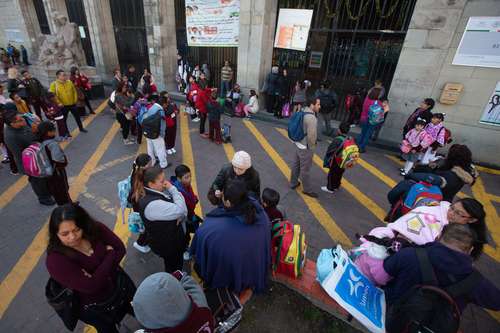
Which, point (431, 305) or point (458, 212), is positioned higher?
point (458, 212)

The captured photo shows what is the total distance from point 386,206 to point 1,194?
7.34 m

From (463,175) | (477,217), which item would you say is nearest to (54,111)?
(477,217)

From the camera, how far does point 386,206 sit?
490cm

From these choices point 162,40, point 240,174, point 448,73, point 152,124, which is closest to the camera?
point 240,174

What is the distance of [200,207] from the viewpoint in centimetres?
452

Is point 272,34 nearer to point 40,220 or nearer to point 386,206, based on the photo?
point 386,206

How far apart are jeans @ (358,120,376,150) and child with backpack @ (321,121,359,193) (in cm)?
253

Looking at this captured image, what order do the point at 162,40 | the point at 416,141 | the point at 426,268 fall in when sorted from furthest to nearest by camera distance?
1. the point at 162,40
2. the point at 416,141
3. the point at 426,268

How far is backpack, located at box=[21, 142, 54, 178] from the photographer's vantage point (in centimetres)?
364

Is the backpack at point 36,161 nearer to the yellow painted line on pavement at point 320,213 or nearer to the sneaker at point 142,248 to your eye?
the sneaker at point 142,248

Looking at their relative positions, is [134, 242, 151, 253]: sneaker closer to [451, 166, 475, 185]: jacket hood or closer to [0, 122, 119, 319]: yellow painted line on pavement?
[0, 122, 119, 319]: yellow painted line on pavement

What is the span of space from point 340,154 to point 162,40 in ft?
33.9

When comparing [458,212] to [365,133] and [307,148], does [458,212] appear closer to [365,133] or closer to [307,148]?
[307,148]

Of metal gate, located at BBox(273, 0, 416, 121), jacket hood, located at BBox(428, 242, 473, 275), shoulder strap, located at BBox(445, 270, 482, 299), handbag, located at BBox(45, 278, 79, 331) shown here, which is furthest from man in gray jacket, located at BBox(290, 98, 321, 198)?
metal gate, located at BBox(273, 0, 416, 121)
